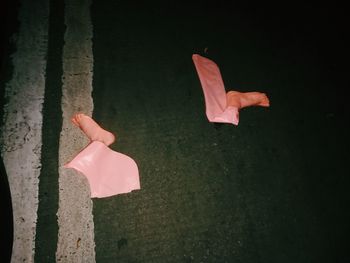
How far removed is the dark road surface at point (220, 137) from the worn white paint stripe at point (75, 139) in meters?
0.06

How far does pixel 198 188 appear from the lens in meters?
1.98

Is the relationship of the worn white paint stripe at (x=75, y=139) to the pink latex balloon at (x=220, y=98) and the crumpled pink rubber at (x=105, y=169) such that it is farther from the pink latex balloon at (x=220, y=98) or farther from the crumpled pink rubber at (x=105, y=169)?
the pink latex balloon at (x=220, y=98)

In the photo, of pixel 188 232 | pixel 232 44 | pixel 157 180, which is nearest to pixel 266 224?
pixel 188 232

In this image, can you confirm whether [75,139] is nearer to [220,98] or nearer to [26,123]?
[26,123]

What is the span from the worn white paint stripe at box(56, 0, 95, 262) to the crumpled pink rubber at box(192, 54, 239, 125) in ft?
2.93

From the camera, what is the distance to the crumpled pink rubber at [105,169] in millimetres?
1894

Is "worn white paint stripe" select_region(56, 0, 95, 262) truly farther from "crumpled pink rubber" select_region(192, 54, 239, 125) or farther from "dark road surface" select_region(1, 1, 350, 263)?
"crumpled pink rubber" select_region(192, 54, 239, 125)

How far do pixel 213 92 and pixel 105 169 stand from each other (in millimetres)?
1045

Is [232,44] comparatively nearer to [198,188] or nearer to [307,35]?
[307,35]

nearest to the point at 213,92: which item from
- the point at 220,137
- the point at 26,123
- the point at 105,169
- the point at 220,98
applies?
the point at 220,98

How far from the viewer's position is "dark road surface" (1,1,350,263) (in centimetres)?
185

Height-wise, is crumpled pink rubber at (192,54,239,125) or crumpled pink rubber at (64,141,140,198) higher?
crumpled pink rubber at (192,54,239,125)

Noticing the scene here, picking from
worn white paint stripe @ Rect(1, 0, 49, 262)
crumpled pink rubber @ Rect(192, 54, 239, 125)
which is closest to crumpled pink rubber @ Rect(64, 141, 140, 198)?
worn white paint stripe @ Rect(1, 0, 49, 262)

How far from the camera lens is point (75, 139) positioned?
200 centimetres
